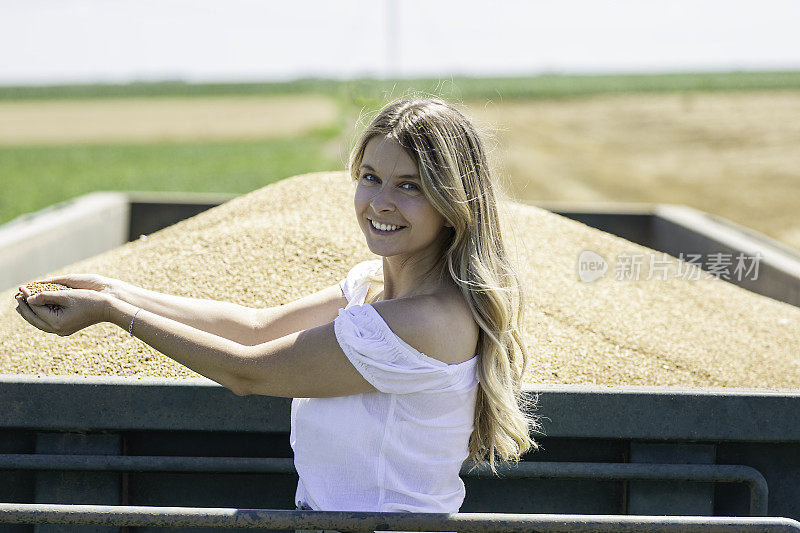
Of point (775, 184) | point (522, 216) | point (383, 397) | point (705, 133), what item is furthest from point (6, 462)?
point (705, 133)

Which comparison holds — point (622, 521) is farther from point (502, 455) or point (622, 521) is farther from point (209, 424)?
point (209, 424)

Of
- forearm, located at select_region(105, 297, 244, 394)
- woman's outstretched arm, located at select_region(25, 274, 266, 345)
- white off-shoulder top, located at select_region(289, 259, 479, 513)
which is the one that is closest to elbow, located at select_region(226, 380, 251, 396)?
forearm, located at select_region(105, 297, 244, 394)

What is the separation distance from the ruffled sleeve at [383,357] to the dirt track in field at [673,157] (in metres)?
0.47

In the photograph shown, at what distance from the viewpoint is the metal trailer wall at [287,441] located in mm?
1935

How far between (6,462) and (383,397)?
2.96 ft

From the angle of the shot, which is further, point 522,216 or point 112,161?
point 112,161

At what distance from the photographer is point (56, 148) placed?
28781 mm

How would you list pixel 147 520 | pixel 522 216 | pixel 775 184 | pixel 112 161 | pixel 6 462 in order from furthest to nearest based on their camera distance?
pixel 112 161 < pixel 775 184 < pixel 522 216 < pixel 6 462 < pixel 147 520

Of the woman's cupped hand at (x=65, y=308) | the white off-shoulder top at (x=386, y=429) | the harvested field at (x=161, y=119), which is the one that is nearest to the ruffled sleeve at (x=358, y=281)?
the white off-shoulder top at (x=386, y=429)

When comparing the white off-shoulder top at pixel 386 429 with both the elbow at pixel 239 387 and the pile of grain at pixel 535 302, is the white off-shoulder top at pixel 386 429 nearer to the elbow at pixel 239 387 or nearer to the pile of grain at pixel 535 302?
the elbow at pixel 239 387

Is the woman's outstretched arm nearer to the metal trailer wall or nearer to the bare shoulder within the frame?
the metal trailer wall

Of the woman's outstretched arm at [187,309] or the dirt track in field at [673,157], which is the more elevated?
the dirt track in field at [673,157]

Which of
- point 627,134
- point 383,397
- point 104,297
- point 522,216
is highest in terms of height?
point 627,134

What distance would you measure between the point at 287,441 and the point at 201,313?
14.3 inches
